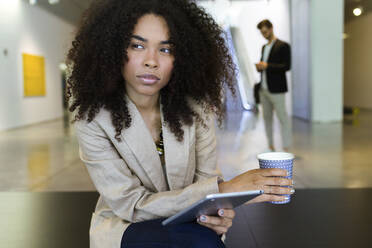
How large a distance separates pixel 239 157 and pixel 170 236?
3.80m

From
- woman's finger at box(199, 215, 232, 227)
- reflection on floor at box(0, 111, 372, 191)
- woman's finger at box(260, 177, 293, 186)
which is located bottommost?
reflection on floor at box(0, 111, 372, 191)

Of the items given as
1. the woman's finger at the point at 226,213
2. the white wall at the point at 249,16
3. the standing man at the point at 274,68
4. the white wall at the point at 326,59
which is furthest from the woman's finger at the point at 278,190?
the white wall at the point at 326,59

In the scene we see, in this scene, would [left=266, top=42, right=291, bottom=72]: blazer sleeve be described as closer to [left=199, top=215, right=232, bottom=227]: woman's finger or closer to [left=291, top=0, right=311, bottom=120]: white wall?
[left=291, top=0, right=311, bottom=120]: white wall

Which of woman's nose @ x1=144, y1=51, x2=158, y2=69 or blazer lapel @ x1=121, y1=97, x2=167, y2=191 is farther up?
woman's nose @ x1=144, y1=51, x2=158, y2=69

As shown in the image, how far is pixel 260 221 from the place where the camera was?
219cm

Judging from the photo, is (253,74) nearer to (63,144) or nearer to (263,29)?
(263,29)

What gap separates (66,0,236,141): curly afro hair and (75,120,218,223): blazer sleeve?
6cm

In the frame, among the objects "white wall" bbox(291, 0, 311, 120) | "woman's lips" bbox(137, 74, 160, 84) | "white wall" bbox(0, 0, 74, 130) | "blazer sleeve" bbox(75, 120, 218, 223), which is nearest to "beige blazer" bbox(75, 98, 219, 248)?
"blazer sleeve" bbox(75, 120, 218, 223)

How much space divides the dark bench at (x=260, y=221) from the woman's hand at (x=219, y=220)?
765 mm

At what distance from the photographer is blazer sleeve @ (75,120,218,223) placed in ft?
3.77

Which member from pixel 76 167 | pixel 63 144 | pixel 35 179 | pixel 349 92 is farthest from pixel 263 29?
pixel 349 92

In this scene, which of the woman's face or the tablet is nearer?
the tablet

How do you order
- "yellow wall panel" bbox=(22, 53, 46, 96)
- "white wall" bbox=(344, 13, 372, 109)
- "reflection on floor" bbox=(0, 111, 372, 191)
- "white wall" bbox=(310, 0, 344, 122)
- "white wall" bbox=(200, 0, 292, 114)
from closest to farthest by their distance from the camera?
"reflection on floor" bbox=(0, 111, 372, 191), "white wall" bbox=(200, 0, 292, 114), "white wall" bbox=(310, 0, 344, 122), "yellow wall panel" bbox=(22, 53, 46, 96), "white wall" bbox=(344, 13, 372, 109)

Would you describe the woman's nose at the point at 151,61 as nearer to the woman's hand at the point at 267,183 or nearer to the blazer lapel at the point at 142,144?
the blazer lapel at the point at 142,144
